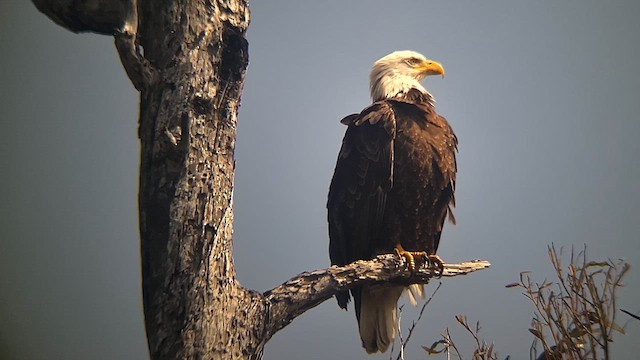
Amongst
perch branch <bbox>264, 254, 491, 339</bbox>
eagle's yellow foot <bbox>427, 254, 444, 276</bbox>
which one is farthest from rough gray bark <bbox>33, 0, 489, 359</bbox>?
eagle's yellow foot <bbox>427, 254, 444, 276</bbox>

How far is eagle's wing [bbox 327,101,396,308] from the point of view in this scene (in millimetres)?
2740

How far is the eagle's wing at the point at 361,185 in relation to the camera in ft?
8.99

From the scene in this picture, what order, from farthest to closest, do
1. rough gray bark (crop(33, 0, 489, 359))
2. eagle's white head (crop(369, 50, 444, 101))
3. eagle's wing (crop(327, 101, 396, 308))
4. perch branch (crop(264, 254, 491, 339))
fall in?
eagle's white head (crop(369, 50, 444, 101)) < eagle's wing (crop(327, 101, 396, 308)) < perch branch (crop(264, 254, 491, 339)) < rough gray bark (crop(33, 0, 489, 359))

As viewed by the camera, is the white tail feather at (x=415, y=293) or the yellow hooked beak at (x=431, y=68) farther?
the yellow hooked beak at (x=431, y=68)

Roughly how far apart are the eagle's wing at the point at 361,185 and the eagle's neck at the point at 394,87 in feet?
2.00

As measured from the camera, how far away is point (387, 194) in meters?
2.75

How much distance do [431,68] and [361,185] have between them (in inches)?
59.9

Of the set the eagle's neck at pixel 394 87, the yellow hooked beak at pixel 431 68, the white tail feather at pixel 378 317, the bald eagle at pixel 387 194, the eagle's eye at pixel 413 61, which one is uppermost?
the eagle's eye at pixel 413 61

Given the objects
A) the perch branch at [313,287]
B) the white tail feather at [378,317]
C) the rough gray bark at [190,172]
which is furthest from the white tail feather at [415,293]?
the rough gray bark at [190,172]

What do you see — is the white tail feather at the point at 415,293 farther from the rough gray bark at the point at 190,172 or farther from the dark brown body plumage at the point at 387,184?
the rough gray bark at the point at 190,172

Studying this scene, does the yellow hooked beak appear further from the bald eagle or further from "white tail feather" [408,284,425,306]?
"white tail feather" [408,284,425,306]

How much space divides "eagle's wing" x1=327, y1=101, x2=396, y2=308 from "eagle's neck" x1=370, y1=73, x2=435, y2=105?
0.61m

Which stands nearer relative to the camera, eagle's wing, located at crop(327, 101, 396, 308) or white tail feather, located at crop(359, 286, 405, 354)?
eagle's wing, located at crop(327, 101, 396, 308)

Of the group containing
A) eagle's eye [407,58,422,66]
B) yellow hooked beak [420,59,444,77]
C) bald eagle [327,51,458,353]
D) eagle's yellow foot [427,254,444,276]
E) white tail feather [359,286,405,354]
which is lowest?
white tail feather [359,286,405,354]
